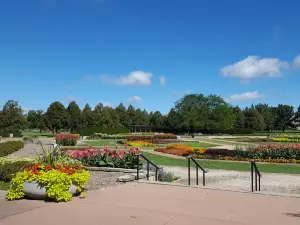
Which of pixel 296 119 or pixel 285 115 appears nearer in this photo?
pixel 285 115

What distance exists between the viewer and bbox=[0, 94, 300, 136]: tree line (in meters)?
58.0

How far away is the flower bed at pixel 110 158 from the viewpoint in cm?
1259

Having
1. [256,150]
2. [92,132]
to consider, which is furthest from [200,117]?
[256,150]

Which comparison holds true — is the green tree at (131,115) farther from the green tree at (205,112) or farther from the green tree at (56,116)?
the green tree at (56,116)

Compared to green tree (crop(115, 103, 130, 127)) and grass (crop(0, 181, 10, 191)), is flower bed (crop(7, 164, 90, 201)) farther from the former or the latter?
green tree (crop(115, 103, 130, 127))

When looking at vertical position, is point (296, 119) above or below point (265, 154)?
above

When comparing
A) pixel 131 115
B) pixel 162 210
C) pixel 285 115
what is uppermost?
pixel 285 115

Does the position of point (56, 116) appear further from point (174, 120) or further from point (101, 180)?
point (101, 180)

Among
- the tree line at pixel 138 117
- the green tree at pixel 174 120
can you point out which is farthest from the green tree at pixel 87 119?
the green tree at pixel 174 120

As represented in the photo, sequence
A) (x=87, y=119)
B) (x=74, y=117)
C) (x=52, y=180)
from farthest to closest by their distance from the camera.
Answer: (x=87, y=119) < (x=74, y=117) < (x=52, y=180)

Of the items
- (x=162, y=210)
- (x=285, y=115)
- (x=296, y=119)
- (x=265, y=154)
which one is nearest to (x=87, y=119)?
(x=265, y=154)

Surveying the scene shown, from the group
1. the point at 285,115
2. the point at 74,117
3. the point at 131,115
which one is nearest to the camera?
the point at 74,117

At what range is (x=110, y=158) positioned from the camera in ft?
42.8

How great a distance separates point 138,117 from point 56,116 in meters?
34.7
